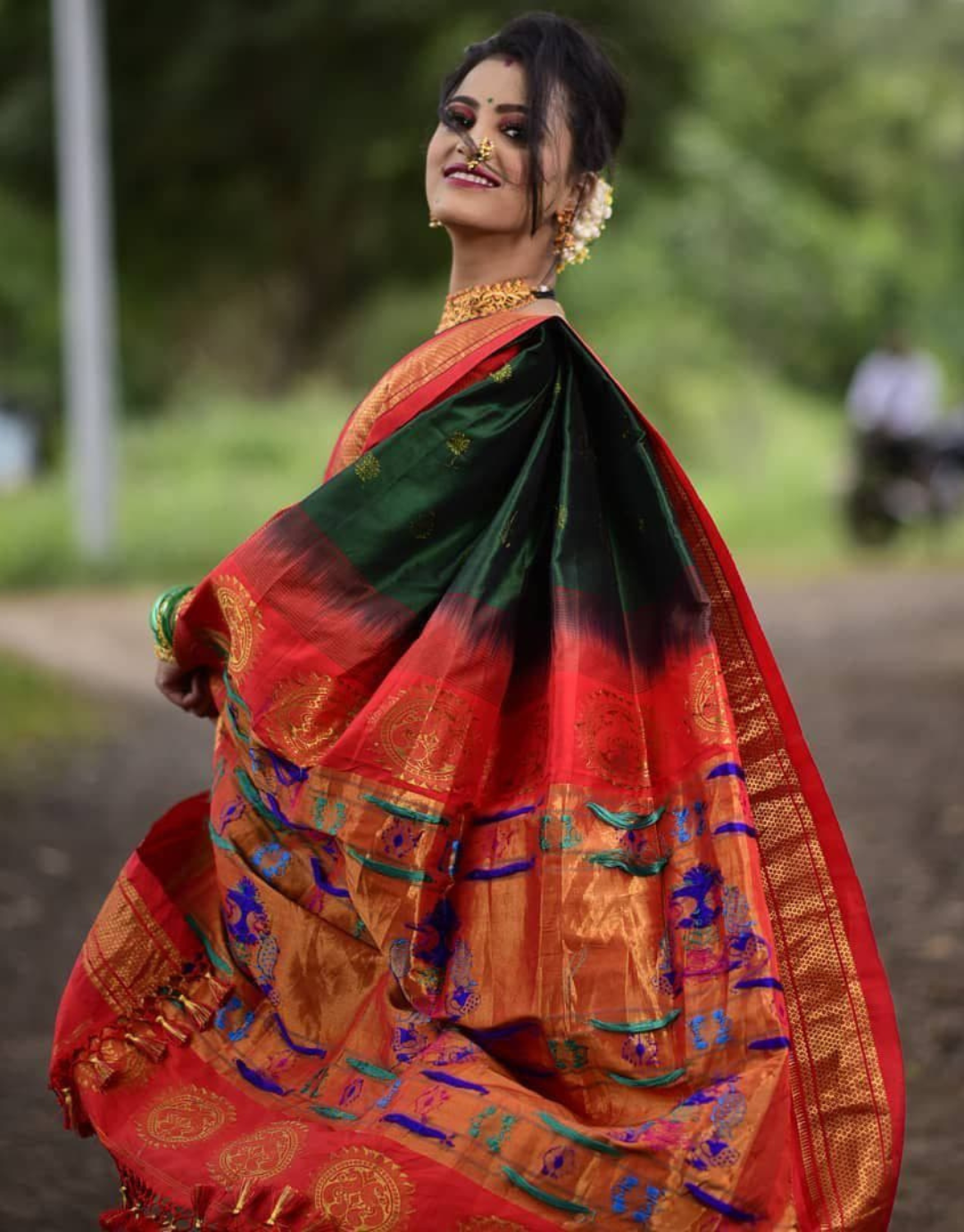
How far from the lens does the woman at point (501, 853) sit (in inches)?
81.1

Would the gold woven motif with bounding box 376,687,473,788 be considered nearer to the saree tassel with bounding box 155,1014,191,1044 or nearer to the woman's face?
the saree tassel with bounding box 155,1014,191,1044

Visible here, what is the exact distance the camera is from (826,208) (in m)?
21.7

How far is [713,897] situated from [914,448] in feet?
36.4

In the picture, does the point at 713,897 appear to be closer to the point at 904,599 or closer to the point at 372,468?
the point at 372,468

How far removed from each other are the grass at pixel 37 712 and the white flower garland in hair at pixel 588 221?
186 inches

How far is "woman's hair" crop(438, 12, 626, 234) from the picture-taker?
236 centimetres

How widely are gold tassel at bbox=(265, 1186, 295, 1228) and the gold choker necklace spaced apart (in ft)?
3.77

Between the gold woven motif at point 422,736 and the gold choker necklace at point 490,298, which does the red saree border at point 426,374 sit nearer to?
the gold choker necklace at point 490,298

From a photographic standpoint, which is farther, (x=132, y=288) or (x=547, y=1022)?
(x=132, y=288)

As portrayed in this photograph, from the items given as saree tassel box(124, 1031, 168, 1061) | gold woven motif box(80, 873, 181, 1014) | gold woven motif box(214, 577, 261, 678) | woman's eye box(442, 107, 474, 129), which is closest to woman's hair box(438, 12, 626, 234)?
woman's eye box(442, 107, 474, 129)

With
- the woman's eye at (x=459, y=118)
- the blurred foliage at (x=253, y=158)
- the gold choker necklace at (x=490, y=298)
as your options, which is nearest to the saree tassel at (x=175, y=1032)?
the gold choker necklace at (x=490, y=298)

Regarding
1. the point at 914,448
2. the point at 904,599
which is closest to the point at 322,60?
the point at 914,448

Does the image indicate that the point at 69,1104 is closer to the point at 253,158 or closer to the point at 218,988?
the point at 218,988

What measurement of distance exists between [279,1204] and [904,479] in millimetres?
11569
